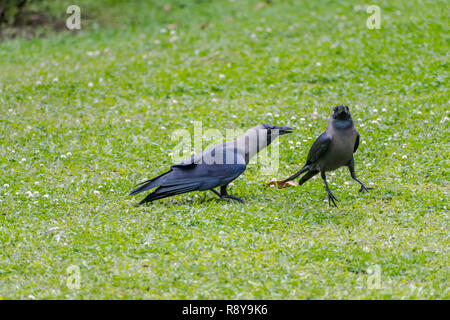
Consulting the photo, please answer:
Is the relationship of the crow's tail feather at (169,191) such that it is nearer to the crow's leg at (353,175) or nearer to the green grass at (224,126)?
the green grass at (224,126)

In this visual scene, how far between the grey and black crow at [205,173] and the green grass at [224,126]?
219 millimetres

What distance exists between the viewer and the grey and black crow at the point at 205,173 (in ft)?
19.9

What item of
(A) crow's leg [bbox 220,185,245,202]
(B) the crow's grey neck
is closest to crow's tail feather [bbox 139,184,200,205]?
(A) crow's leg [bbox 220,185,245,202]

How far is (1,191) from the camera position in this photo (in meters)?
6.82

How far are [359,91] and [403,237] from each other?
4706mm

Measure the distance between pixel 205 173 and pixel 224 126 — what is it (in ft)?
8.55

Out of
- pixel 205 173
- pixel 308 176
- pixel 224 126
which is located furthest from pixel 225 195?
pixel 224 126

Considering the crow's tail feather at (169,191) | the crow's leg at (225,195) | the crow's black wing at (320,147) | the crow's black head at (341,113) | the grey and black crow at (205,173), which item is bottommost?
the crow's leg at (225,195)

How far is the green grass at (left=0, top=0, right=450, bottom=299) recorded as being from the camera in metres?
4.91

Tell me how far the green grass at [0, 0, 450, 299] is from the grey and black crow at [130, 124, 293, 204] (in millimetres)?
219

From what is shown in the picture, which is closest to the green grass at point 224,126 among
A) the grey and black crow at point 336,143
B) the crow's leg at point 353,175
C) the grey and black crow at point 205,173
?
the crow's leg at point 353,175

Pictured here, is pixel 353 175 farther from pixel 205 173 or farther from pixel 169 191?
pixel 169 191
